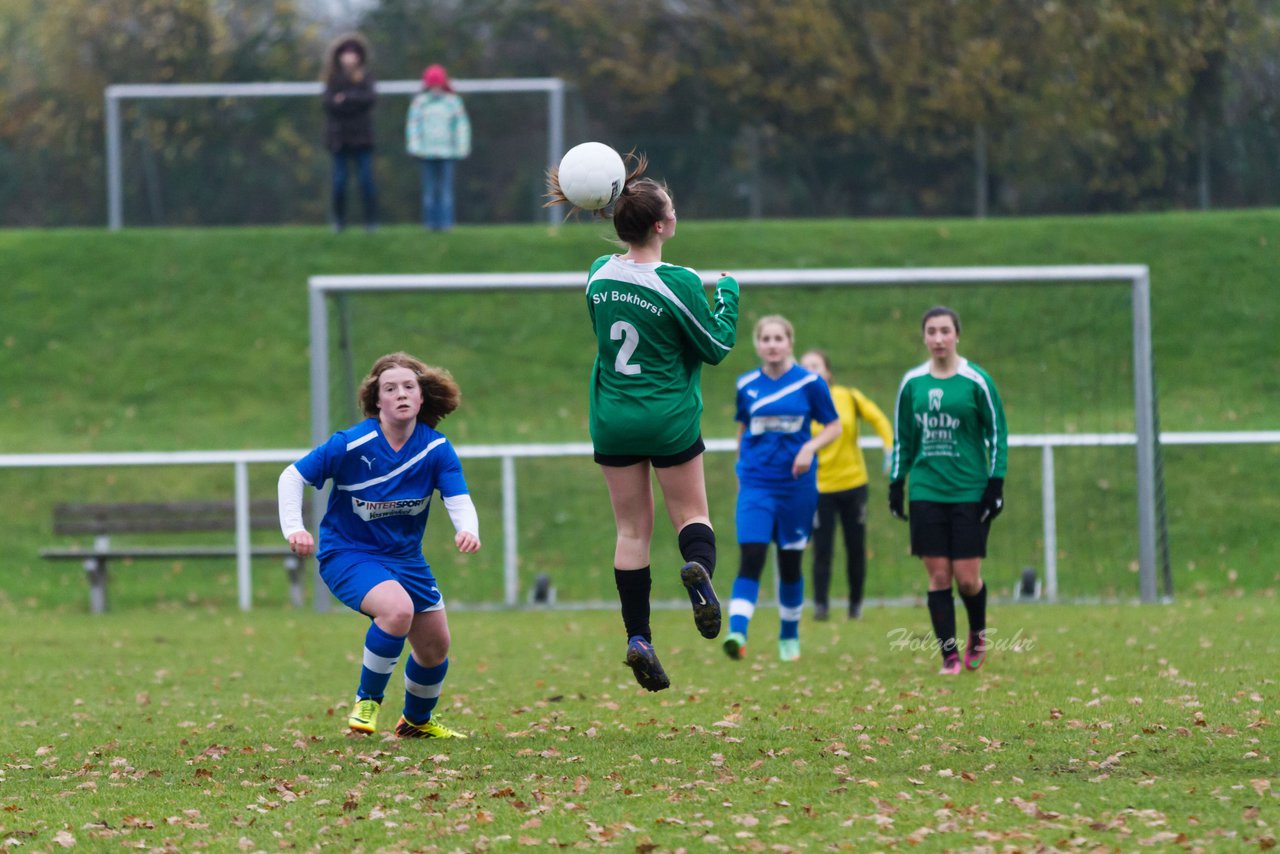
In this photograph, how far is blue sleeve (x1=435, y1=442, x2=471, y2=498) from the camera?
6.84 metres

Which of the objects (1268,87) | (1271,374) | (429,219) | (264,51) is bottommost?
(1271,374)

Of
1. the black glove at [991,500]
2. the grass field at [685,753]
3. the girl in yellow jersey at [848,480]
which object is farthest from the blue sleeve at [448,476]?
the girl in yellow jersey at [848,480]

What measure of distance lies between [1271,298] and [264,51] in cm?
1706

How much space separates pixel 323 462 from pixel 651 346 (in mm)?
1457

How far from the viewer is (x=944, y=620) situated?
901 cm

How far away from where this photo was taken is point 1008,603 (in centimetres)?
1401

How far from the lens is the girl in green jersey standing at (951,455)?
8.76 meters

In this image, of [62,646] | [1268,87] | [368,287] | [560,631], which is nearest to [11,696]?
[62,646]

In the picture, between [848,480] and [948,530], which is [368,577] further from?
[848,480]

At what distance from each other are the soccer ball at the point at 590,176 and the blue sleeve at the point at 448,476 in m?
1.28

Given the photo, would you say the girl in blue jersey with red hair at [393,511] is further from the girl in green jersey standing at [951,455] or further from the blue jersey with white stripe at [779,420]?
the blue jersey with white stripe at [779,420]

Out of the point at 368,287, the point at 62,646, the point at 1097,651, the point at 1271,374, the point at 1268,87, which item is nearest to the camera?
the point at 1097,651

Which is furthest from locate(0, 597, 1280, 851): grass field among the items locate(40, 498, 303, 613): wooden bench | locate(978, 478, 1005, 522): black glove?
locate(40, 498, 303, 613): wooden bench

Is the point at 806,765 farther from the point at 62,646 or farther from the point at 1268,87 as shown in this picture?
the point at 1268,87
